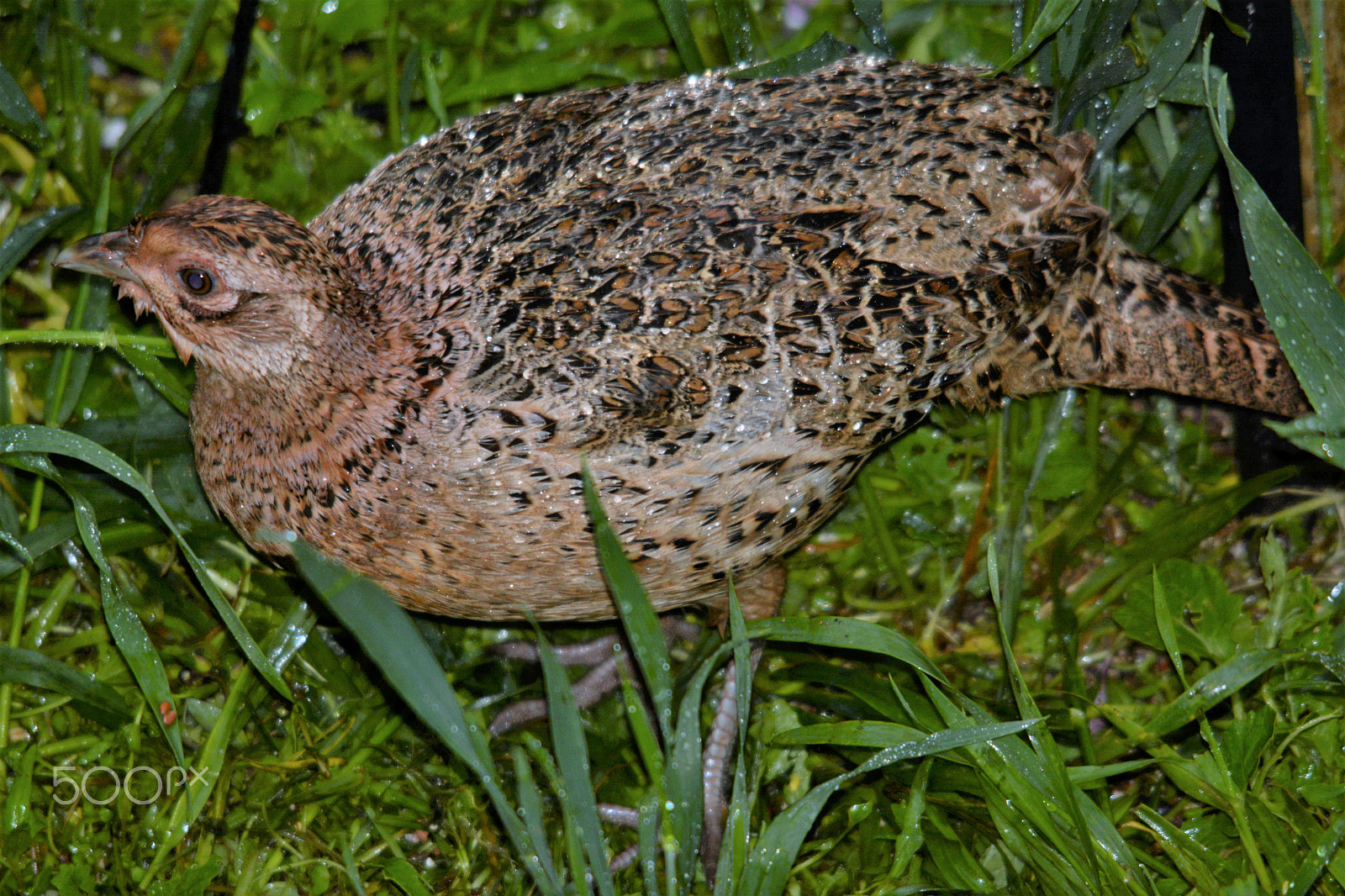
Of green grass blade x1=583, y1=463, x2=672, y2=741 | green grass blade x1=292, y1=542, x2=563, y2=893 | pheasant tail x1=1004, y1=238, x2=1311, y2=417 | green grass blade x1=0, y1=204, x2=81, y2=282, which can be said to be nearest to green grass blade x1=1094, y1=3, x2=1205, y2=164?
pheasant tail x1=1004, y1=238, x2=1311, y2=417

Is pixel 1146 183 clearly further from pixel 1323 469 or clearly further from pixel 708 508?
pixel 708 508

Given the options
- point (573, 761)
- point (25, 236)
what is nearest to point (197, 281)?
point (25, 236)

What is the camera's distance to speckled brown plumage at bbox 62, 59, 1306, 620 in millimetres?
2602

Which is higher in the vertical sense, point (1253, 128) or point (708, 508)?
point (1253, 128)

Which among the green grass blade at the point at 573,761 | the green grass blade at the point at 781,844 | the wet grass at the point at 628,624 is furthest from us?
the wet grass at the point at 628,624

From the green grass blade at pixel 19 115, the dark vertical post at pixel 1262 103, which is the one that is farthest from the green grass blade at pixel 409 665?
the dark vertical post at pixel 1262 103

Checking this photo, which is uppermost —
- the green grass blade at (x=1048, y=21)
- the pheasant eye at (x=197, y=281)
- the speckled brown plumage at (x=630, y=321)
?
the green grass blade at (x=1048, y=21)

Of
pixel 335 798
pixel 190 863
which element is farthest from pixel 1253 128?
pixel 190 863

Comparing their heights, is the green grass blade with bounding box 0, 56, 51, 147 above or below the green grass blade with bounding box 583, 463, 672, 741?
above

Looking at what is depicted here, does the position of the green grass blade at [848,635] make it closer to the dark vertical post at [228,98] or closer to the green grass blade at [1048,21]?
the green grass blade at [1048,21]

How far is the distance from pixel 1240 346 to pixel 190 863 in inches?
131

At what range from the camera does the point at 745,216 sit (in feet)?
8.87

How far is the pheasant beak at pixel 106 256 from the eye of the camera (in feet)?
8.95

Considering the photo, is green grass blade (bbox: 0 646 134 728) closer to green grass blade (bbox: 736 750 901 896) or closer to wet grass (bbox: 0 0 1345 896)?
wet grass (bbox: 0 0 1345 896)
